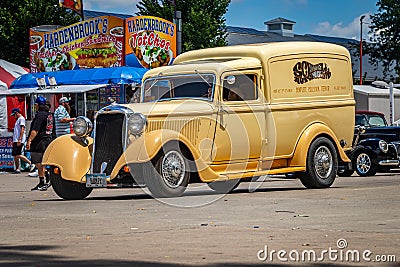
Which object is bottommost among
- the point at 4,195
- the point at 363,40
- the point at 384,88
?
the point at 4,195

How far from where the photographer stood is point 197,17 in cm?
4012

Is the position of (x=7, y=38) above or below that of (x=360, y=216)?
above

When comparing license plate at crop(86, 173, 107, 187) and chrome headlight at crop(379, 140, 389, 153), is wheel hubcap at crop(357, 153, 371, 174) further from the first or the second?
license plate at crop(86, 173, 107, 187)

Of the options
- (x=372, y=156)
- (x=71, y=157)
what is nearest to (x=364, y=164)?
(x=372, y=156)

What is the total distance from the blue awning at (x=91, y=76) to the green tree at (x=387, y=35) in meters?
35.6

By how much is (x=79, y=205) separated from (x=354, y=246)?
5848mm

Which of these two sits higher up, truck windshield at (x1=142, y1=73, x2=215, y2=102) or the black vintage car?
truck windshield at (x1=142, y1=73, x2=215, y2=102)

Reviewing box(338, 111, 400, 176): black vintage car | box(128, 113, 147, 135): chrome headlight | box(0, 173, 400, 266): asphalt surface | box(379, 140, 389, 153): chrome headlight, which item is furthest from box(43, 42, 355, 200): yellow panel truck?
box(379, 140, 389, 153): chrome headlight

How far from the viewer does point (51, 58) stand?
1232 inches

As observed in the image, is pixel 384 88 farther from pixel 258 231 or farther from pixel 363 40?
pixel 258 231

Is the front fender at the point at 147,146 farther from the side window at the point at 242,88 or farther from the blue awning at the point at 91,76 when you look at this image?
the blue awning at the point at 91,76

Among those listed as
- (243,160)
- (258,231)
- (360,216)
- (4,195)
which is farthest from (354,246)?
(4,195)

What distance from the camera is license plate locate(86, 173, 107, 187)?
44.8ft

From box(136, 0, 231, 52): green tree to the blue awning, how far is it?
10391 mm
